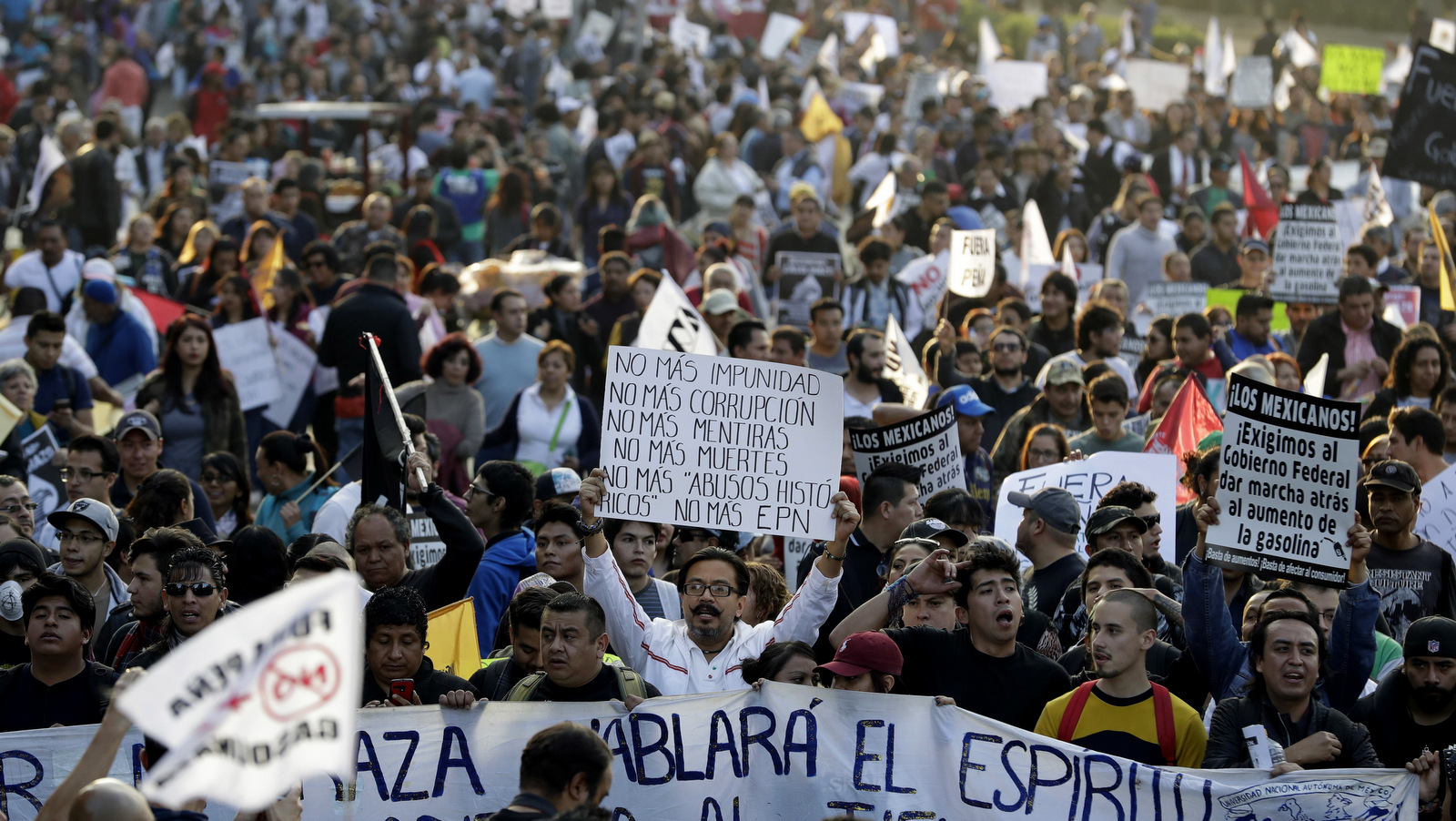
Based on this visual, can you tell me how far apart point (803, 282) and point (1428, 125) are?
16.8 ft

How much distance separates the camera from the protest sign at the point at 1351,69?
2691 centimetres

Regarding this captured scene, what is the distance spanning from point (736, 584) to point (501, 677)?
0.94 m

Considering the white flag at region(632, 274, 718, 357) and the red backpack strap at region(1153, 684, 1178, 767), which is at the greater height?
the white flag at region(632, 274, 718, 357)

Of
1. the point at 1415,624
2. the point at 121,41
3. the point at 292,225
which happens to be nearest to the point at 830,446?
the point at 1415,624

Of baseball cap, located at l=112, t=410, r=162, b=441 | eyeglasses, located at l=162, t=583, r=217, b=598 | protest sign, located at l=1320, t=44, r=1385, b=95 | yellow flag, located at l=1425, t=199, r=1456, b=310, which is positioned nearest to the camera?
eyeglasses, located at l=162, t=583, r=217, b=598

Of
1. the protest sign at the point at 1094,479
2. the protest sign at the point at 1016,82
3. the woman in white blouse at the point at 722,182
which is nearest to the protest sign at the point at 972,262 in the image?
the protest sign at the point at 1094,479

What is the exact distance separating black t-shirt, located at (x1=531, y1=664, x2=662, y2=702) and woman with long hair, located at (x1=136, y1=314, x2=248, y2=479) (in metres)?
5.07

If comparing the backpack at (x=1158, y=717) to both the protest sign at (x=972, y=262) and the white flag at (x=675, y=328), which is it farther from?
the protest sign at (x=972, y=262)

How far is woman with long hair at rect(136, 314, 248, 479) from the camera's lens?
1088cm

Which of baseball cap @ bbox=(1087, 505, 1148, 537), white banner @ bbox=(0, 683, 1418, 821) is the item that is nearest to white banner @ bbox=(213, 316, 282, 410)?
white banner @ bbox=(0, 683, 1418, 821)

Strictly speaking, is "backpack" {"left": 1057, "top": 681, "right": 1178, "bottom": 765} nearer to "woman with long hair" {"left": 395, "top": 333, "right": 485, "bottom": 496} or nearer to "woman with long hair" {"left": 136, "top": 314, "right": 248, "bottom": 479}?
"woman with long hair" {"left": 395, "top": 333, "right": 485, "bottom": 496}

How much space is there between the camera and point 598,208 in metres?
17.8

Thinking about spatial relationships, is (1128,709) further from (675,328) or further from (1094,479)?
(675,328)

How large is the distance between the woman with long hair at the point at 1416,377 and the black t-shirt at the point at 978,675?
485 centimetres
